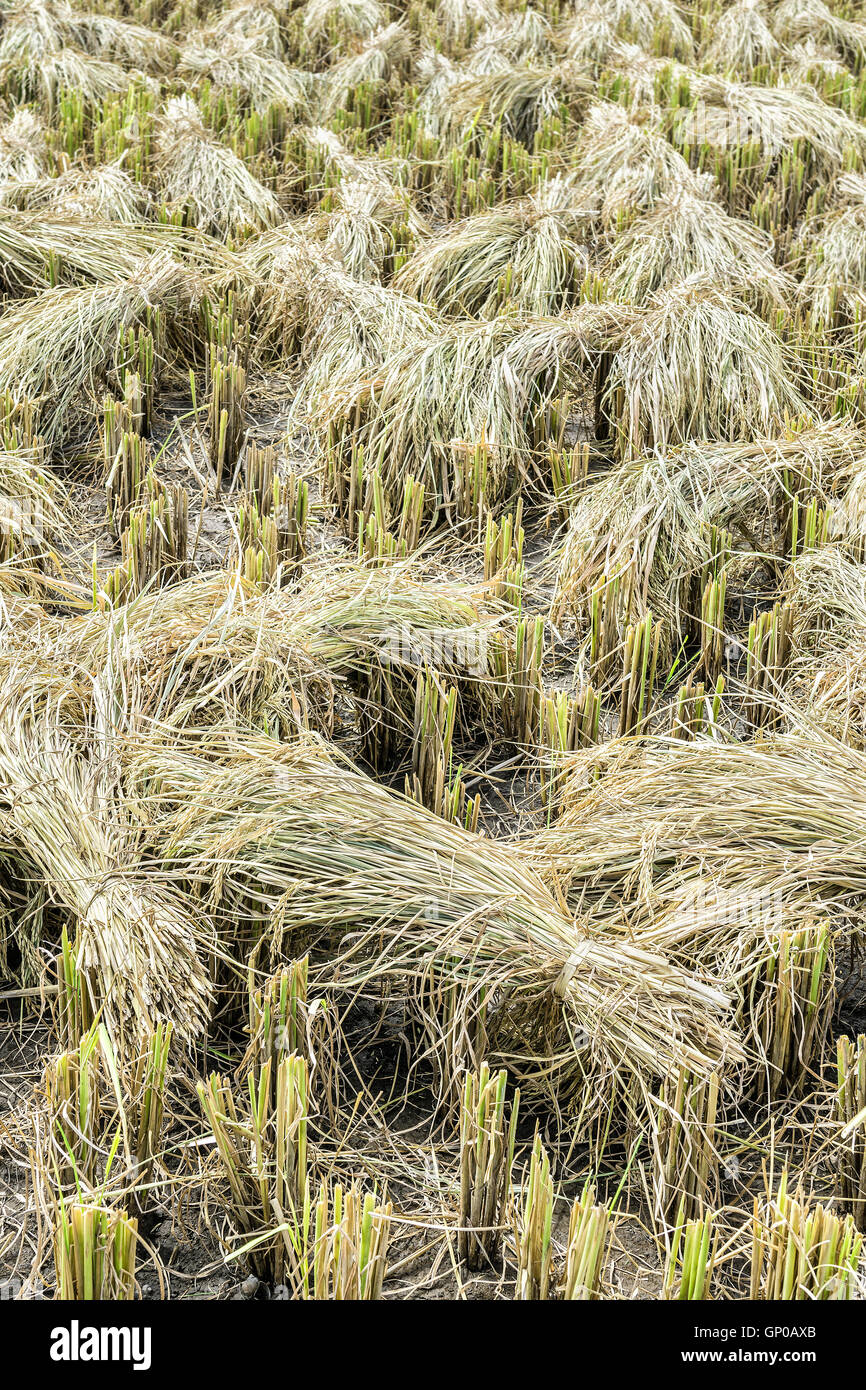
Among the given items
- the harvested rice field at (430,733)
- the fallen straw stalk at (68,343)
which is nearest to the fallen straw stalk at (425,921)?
the harvested rice field at (430,733)

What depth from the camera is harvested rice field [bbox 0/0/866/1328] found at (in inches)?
67.8

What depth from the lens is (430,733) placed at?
2.48 m

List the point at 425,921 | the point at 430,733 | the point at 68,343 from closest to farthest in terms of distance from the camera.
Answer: the point at 425,921 → the point at 430,733 → the point at 68,343

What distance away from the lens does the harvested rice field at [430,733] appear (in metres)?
1.72

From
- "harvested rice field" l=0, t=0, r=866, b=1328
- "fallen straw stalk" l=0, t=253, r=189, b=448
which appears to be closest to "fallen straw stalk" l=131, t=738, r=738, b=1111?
"harvested rice field" l=0, t=0, r=866, b=1328

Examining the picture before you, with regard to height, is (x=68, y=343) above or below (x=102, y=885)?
above

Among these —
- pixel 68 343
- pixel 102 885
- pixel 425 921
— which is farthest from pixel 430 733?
pixel 68 343

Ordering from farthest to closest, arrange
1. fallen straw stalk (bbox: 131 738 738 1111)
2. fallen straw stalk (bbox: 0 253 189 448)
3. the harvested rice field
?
1. fallen straw stalk (bbox: 0 253 189 448)
2. fallen straw stalk (bbox: 131 738 738 1111)
3. the harvested rice field

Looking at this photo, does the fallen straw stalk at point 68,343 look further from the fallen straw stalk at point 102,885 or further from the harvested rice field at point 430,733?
the fallen straw stalk at point 102,885

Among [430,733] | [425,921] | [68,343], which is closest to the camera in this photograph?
[425,921]

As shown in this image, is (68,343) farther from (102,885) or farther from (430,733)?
(102,885)

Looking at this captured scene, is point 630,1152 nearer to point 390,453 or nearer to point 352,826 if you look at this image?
point 352,826

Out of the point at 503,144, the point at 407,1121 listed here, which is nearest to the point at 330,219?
the point at 503,144

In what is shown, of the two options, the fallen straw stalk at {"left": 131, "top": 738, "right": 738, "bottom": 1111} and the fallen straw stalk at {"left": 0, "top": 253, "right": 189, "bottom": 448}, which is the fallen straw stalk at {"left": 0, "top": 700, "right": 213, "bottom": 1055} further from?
the fallen straw stalk at {"left": 0, "top": 253, "right": 189, "bottom": 448}
